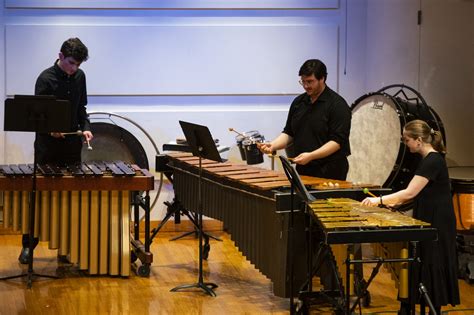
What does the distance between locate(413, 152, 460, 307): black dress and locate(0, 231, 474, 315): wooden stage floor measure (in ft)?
1.54

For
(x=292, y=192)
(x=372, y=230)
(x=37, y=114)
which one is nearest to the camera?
(x=372, y=230)

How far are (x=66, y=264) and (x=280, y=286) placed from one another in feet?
6.87

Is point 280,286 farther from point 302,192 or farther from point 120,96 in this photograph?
point 120,96

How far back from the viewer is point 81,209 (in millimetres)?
6203

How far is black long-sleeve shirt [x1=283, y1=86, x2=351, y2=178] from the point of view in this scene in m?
6.06

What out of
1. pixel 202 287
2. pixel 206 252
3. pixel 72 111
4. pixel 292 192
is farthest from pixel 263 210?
pixel 72 111

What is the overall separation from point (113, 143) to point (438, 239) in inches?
135

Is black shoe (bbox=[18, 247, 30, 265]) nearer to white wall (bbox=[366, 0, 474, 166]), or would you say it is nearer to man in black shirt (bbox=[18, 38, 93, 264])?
man in black shirt (bbox=[18, 38, 93, 264])

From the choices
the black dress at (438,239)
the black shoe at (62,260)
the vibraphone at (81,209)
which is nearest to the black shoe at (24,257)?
the black shoe at (62,260)

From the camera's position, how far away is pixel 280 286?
531 cm

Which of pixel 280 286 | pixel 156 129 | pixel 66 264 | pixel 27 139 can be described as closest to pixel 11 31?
pixel 27 139

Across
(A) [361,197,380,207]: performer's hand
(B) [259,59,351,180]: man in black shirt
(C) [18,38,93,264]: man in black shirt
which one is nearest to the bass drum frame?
(C) [18,38,93,264]: man in black shirt

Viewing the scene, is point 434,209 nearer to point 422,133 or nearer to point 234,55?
point 422,133

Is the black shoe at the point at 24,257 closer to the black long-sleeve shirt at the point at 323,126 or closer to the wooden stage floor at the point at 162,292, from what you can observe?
the wooden stage floor at the point at 162,292
